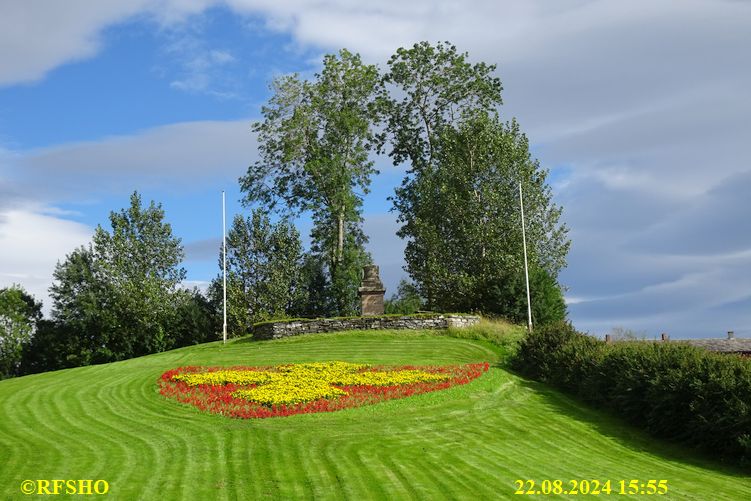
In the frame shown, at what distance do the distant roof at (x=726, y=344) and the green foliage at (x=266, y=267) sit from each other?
28.8 metres

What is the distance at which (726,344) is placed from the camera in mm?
49312

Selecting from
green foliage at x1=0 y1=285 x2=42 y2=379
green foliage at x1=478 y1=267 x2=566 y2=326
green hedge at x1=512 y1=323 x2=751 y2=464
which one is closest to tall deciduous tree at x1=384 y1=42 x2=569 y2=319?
green foliage at x1=478 y1=267 x2=566 y2=326

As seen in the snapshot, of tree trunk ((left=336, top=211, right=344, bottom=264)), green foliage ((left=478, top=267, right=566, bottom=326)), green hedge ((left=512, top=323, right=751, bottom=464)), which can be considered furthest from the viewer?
tree trunk ((left=336, top=211, right=344, bottom=264))

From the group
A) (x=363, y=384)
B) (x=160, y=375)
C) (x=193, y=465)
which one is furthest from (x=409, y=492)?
(x=160, y=375)

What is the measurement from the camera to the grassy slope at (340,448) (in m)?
14.8

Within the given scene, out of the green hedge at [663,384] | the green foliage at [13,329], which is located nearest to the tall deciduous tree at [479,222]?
the green hedge at [663,384]

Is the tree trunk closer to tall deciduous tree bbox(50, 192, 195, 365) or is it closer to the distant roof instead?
tall deciduous tree bbox(50, 192, 195, 365)

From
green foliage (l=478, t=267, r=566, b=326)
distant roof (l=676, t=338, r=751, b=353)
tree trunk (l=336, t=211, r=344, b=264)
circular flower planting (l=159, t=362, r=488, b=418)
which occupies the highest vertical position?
tree trunk (l=336, t=211, r=344, b=264)

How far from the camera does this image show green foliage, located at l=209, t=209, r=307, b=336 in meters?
53.9

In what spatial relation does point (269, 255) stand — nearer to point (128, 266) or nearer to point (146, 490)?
point (128, 266)

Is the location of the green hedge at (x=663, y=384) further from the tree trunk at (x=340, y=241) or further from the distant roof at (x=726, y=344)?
the tree trunk at (x=340, y=241)

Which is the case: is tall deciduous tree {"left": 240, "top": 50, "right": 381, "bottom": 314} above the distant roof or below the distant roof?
above

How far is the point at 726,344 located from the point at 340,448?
40.9 meters

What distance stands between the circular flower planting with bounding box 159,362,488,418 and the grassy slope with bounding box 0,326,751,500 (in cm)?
74
